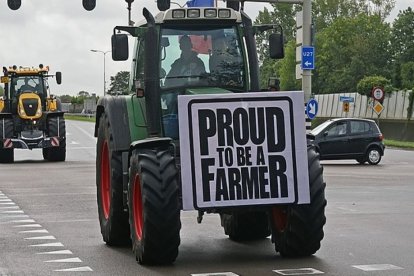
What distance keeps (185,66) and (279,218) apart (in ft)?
6.74

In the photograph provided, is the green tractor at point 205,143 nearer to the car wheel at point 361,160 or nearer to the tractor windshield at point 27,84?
the car wheel at point 361,160

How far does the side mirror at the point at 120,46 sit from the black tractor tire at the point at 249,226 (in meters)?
2.42

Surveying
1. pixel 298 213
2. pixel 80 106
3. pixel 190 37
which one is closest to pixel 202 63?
pixel 190 37

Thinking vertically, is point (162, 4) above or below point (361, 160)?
above

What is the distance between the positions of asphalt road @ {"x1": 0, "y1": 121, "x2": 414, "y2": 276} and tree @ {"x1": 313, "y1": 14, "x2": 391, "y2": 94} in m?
77.5

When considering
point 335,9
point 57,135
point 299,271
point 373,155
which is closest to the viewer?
point 299,271

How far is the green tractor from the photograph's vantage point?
9930mm

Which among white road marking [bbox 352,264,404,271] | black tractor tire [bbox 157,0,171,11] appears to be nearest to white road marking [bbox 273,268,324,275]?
white road marking [bbox 352,264,404,271]

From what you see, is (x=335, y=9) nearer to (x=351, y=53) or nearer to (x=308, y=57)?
(x=351, y=53)

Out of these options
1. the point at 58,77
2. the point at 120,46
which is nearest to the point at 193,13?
the point at 120,46

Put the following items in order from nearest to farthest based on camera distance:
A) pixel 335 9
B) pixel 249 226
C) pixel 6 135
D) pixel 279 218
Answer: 1. pixel 279 218
2. pixel 249 226
3. pixel 6 135
4. pixel 335 9

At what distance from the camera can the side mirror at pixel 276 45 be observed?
11.6m

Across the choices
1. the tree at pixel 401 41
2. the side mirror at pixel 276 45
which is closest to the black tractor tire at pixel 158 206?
the side mirror at pixel 276 45

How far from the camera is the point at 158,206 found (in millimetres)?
9719
